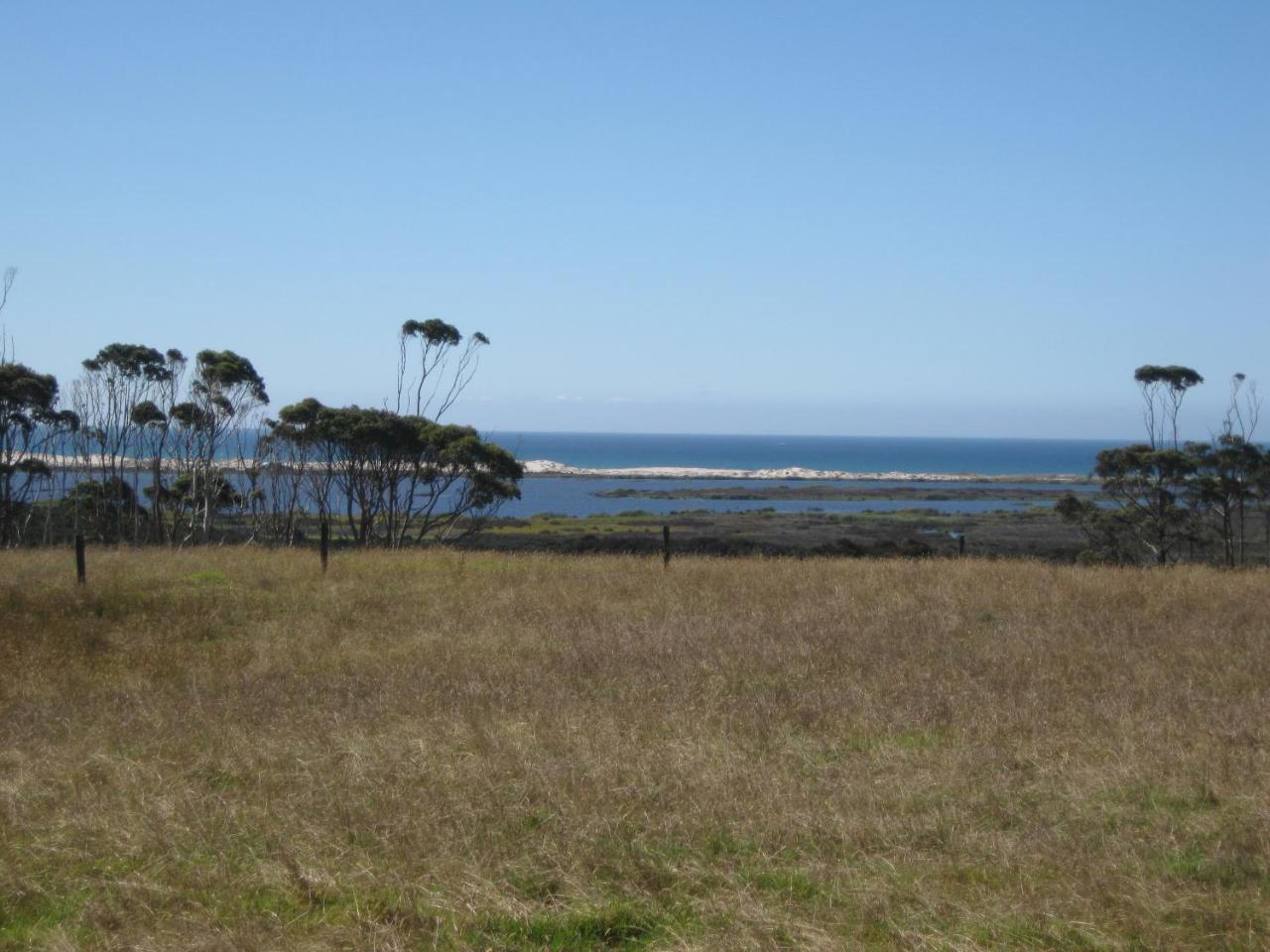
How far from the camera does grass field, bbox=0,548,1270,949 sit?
5445 mm

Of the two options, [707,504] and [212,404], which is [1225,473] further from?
[707,504]

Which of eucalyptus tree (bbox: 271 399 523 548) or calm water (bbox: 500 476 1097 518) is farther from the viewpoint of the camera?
calm water (bbox: 500 476 1097 518)

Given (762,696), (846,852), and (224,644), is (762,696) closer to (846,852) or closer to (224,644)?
(846,852)

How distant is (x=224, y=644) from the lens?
14.0 meters

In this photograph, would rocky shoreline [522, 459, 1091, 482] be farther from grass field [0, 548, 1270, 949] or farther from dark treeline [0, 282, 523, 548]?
grass field [0, 548, 1270, 949]

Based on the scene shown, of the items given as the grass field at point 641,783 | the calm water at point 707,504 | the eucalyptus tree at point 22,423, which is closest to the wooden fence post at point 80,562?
the grass field at point 641,783

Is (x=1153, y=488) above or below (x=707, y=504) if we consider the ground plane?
above

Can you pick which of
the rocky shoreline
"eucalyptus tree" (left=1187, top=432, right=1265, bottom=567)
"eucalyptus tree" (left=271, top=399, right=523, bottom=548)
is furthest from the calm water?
"eucalyptus tree" (left=1187, top=432, right=1265, bottom=567)

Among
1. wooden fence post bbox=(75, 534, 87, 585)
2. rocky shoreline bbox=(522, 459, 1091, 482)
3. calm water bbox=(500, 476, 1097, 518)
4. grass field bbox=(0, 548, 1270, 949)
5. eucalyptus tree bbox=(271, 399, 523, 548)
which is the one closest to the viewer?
grass field bbox=(0, 548, 1270, 949)

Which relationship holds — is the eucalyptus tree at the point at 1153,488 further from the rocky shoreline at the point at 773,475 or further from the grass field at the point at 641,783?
the rocky shoreline at the point at 773,475

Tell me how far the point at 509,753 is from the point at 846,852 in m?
2.90

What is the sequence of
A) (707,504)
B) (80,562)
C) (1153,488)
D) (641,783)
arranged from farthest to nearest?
(707,504) < (1153,488) < (80,562) < (641,783)

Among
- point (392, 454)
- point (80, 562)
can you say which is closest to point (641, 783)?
point (80, 562)

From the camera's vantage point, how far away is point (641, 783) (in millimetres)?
7445
